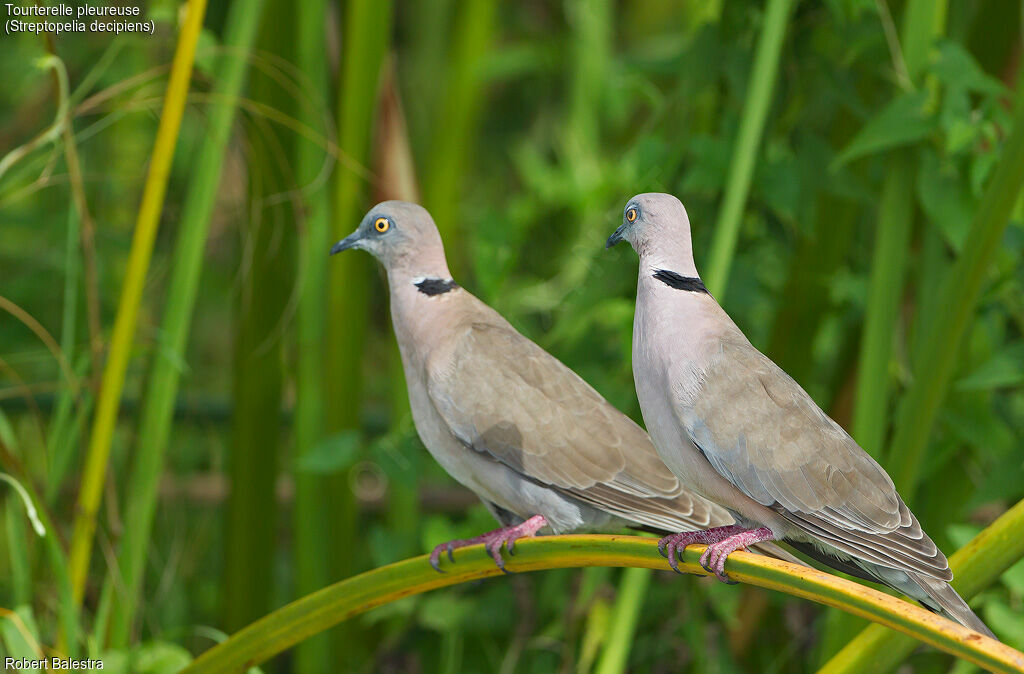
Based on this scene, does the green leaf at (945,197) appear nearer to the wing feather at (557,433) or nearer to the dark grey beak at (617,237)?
the wing feather at (557,433)

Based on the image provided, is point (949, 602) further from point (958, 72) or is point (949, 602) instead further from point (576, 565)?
point (958, 72)

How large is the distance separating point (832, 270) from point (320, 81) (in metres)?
1.02

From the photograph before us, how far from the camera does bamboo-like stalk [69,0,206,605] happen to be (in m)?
1.33

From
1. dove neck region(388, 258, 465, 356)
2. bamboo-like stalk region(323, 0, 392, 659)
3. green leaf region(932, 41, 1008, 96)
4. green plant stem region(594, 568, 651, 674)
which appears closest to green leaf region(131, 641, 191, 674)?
bamboo-like stalk region(323, 0, 392, 659)

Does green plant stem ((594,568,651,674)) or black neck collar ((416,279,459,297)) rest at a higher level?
black neck collar ((416,279,459,297))

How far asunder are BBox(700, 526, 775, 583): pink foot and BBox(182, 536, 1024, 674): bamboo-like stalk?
0.01 m

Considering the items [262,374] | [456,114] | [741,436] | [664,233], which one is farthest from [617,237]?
[456,114]

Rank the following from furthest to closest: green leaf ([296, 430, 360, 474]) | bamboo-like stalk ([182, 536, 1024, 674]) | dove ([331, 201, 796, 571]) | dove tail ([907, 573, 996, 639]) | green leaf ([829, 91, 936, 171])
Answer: green leaf ([296, 430, 360, 474])
green leaf ([829, 91, 936, 171])
dove ([331, 201, 796, 571])
dove tail ([907, 573, 996, 639])
bamboo-like stalk ([182, 536, 1024, 674])

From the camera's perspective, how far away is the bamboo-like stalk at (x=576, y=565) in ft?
2.28

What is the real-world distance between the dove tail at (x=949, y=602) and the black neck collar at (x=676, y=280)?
29 centimetres

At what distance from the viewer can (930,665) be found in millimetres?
1718

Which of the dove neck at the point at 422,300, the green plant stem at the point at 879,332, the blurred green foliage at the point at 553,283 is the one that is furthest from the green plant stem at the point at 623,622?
the dove neck at the point at 422,300

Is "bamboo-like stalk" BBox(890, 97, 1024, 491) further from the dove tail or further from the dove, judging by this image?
the dove tail

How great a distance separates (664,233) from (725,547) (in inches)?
11.0
